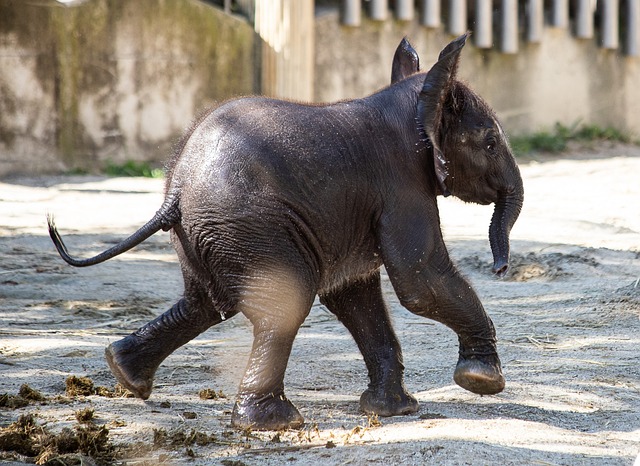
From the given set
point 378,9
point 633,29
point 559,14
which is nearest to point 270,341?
point 378,9

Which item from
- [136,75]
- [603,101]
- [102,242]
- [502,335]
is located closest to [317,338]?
[502,335]

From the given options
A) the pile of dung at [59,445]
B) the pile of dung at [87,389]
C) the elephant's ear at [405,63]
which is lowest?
the pile of dung at [87,389]

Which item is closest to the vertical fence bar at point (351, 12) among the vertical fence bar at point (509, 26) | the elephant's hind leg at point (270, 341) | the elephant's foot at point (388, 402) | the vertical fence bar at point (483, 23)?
the vertical fence bar at point (483, 23)

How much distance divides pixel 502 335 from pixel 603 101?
26.8 feet

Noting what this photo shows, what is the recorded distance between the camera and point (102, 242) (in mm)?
7273

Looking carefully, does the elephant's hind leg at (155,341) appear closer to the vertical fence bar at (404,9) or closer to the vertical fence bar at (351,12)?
the vertical fence bar at (351,12)

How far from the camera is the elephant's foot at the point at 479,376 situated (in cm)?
415

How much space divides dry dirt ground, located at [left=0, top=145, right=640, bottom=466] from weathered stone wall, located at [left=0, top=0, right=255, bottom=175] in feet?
5.96

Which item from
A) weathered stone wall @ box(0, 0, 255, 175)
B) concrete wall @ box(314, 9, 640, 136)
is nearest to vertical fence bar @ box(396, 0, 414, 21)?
concrete wall @ box(314, 9, 640, 136)

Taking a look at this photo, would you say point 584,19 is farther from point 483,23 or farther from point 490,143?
point 490,143

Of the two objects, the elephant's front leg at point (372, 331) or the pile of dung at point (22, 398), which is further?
the elephant's front leg at point (372, 331)

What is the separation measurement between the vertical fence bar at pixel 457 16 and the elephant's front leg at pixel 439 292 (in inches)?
329

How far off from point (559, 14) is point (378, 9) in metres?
2.30

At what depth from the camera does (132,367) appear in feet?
13.8
